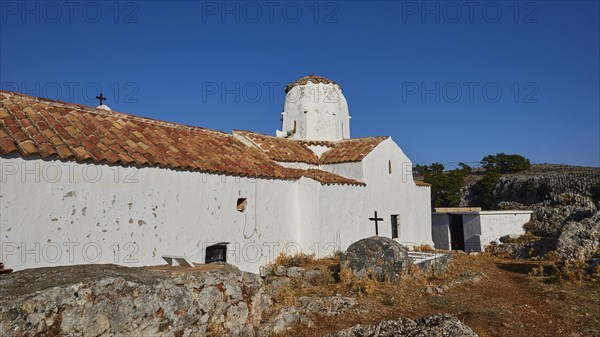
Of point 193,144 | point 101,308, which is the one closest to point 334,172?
point 193,144

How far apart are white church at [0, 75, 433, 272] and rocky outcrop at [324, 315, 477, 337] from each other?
20.9ft

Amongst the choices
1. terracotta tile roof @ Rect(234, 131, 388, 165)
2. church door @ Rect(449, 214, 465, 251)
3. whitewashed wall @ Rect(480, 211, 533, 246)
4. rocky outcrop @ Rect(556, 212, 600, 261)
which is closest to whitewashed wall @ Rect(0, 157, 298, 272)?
terracotta tile roof @ Rect(234, 131, 388, 165)

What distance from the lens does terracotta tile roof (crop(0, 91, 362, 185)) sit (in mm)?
8250

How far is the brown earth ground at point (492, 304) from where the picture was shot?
23.4 ft

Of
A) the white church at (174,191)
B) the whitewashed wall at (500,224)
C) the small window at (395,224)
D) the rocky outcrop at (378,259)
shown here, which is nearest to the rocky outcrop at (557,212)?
the whitewashed wall at (500,224)

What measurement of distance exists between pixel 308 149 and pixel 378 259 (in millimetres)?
8462

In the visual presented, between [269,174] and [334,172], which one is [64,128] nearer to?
[269,174]

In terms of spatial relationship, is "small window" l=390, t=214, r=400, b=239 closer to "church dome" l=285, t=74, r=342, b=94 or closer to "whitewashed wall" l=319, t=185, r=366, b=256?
"whitewashed wall" l=319, t=185, r=366, b=256

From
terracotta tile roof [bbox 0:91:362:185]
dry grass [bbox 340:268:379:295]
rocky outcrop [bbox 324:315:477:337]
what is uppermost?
terracotta tile roof [bbox 0:91:362:185]

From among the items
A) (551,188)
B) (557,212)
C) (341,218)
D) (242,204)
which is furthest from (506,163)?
(242,204)

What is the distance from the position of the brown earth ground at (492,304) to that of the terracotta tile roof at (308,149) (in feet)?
21.7

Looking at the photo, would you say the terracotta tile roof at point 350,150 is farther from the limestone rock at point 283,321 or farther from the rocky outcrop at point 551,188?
the rocky outcrop at point 551,188

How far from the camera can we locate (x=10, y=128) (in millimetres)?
8141

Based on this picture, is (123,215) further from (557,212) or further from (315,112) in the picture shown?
(557,212)
